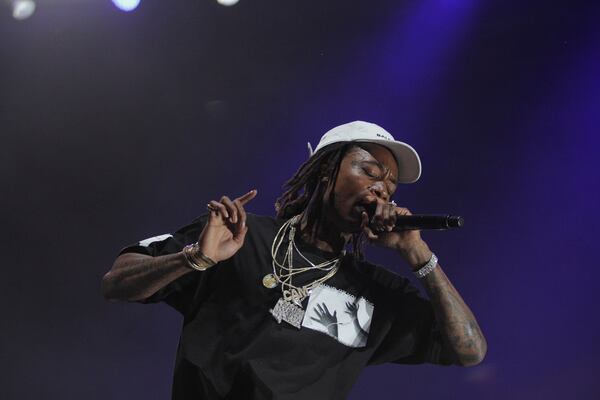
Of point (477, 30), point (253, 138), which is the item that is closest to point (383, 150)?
point (253, 138)

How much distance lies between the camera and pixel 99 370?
12.6 ft

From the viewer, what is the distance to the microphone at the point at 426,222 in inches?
68.9

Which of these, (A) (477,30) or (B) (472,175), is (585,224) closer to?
(B) (472,175)

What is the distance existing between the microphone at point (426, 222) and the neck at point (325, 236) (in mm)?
250

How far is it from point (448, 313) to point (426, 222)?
1.05ft

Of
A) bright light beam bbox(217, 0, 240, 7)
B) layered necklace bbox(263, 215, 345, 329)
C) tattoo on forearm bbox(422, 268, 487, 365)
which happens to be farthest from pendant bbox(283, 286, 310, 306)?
bright light beam bbox(217, 0, 240, 7)

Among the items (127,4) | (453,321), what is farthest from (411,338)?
(127,4)

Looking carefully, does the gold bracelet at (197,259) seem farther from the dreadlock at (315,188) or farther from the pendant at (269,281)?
the dreadlock at (315,188)

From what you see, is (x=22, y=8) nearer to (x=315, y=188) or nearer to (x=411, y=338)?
(x=315, y=188)

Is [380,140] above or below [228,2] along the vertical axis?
below

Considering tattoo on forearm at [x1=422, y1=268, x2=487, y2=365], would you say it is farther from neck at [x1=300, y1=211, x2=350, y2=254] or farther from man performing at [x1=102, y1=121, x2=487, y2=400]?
neck at [x1=300, y1=211, x2=350, y2=254]

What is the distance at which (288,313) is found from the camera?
186 cm

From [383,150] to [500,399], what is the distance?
1.99m

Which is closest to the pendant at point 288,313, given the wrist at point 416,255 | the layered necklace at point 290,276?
the layered necklace at point 290,276
